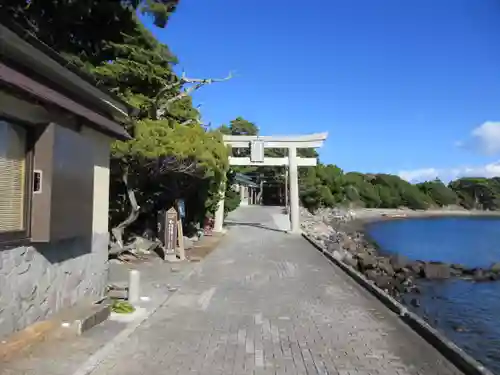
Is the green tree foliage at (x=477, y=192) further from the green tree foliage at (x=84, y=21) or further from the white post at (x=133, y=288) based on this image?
the white post at (x=133, y=288)

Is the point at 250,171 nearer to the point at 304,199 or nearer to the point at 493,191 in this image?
the point at 304,199

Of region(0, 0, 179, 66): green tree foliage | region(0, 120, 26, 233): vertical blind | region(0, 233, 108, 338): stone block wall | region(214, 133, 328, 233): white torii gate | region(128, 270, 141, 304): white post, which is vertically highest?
region(0, 0, 179, 66): green tree foliage

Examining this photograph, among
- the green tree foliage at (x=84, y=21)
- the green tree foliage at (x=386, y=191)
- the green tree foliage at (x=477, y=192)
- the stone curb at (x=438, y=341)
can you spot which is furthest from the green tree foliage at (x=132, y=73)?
the green tree foliage at (x=477, y=192)

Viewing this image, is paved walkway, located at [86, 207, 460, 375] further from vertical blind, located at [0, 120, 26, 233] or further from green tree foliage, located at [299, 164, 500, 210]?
green tree foliage, located at [299, 164, 500, 210]

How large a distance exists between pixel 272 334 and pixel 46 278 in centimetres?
329

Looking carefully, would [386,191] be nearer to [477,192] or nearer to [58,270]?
[477,192]

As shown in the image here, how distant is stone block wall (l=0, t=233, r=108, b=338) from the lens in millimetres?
5633

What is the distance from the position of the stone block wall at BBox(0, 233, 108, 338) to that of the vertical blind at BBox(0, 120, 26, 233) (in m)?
0.35

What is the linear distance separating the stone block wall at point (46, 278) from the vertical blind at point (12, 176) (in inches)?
13.8

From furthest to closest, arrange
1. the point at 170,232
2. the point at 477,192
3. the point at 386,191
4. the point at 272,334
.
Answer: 1. the point at 477,192
2. the point at 386,191
3. the point at 170,232
4. the point at 272,334

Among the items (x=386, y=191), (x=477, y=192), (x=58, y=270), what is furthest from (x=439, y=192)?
(x=58, y=270)

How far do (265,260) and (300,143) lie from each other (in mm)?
12408

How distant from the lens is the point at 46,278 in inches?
257

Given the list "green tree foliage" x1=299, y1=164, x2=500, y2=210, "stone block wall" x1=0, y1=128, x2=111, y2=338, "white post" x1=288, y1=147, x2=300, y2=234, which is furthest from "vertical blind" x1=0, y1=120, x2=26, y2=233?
"green tree foliage" x1=299, y1=164, x2=500, y2=210
